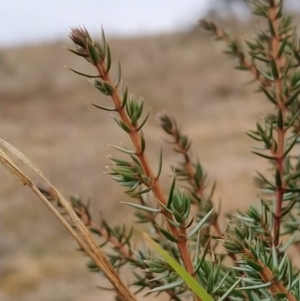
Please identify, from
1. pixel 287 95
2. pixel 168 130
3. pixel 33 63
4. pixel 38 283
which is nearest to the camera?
pixel 287 95

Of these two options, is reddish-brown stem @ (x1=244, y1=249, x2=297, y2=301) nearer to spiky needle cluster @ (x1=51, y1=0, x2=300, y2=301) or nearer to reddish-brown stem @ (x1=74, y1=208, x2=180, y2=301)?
spiky needle cluster @ (x1=51, y1=0, x2=300, y2=301)

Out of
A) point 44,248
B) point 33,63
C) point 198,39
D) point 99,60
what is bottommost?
point 99,60

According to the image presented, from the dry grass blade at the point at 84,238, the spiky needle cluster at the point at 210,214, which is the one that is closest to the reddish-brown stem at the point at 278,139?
the spiky needle cluster at the point at 210,214

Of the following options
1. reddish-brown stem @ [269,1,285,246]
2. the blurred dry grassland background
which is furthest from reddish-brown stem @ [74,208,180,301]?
reddish-brown stem @ [269,1,285,246]

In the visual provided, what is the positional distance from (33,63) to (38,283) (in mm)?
8479

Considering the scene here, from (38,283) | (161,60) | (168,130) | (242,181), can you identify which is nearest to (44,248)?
(38,283)

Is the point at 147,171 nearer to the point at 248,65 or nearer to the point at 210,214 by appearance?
the point at 210,214

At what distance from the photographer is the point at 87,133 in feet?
24.6

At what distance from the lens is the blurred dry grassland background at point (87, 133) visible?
12.1 feet

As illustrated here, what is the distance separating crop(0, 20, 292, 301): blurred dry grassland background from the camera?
370 centimetres

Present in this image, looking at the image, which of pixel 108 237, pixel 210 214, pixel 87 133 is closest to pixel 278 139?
pixel 210 214

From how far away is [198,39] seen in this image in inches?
487

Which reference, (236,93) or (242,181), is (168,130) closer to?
(242,181)

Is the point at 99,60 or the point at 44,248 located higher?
the point at 44,248
